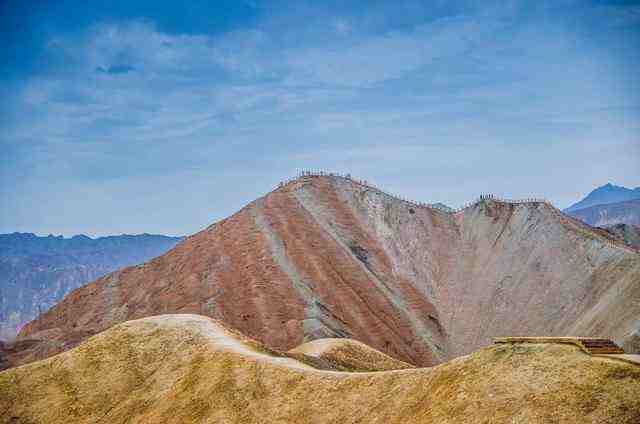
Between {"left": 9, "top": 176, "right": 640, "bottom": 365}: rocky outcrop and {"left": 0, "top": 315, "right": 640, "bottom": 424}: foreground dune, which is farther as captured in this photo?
{"left": 9, "top": 176, "right": 640, "bottom": 365}: rocky outcrop

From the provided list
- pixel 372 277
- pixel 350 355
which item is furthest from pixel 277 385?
pixel 372 277

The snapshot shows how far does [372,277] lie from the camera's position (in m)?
134

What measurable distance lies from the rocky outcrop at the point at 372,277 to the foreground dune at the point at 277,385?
37.8 meters

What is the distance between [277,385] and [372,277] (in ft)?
270

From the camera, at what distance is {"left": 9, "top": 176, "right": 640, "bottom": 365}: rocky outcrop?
375 ft

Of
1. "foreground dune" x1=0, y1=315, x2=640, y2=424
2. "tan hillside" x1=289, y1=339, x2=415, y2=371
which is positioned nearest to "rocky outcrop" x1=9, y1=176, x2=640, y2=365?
"tan hillside" x1=289, y1=339, x2=415, y2=371

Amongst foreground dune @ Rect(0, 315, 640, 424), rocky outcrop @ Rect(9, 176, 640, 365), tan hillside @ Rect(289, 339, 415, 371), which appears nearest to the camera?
foreground dune @ Rect(0, 315, 640, 424)

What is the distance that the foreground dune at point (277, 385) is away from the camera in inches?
1382

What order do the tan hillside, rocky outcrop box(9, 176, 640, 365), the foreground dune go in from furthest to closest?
1. rocky outcrop box(9, 176, 640, 365)
2. the tan hillside
3. the foreground dune

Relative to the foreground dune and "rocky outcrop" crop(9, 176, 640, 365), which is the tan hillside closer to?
the foreground dune

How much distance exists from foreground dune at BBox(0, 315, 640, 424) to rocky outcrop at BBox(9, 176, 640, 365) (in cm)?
3779

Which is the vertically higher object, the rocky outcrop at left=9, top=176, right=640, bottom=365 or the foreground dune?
the rocky outcrop at left=9, top=176, right=640, bottom=365

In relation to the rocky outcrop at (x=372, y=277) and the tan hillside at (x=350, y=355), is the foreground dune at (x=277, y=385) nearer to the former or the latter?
the tan hillside at (x=350, y=355)

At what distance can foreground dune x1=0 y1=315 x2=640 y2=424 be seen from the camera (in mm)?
35094
